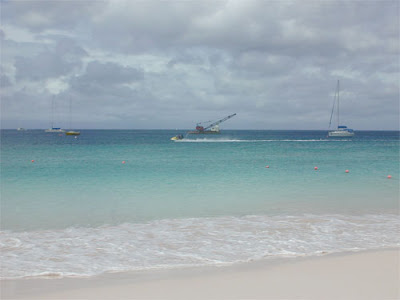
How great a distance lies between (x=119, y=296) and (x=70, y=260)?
2038 millimetres

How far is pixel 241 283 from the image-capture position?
590 centimetres

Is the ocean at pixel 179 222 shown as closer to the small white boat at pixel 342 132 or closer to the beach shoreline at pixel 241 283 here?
the beach shoreline at pixel 241 283

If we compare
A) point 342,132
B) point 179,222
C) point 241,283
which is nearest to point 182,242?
point 179,222

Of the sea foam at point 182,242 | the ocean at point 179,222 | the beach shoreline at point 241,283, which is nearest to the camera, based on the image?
the beach shoreline at point 241,283

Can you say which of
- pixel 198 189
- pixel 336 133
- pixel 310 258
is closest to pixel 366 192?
pixel 198 189

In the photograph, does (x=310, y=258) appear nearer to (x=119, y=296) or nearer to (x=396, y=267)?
(x=396, y=267)

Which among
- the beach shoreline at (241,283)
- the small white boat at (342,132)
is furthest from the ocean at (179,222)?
the small white boat at (342,132)

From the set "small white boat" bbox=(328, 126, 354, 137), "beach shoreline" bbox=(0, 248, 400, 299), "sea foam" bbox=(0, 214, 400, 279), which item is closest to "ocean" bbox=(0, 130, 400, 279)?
"sea foam" bbox=(0, 214, 400, 279)

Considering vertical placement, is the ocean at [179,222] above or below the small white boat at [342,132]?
below

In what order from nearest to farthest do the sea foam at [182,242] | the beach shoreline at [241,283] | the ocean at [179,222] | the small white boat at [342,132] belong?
the beach shoreline at [241,283], the sea foam at [182,242], the ocean at [179,222], the small white boat at [342,132]

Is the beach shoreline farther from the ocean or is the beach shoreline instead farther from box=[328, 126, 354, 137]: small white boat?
box=[328, 126, 354, 137]: small white boat

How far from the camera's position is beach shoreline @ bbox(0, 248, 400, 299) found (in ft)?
18.0

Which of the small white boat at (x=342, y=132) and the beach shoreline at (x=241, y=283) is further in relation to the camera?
the small white boat at (x=342, y=132)

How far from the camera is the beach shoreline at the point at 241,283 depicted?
5496 mm
